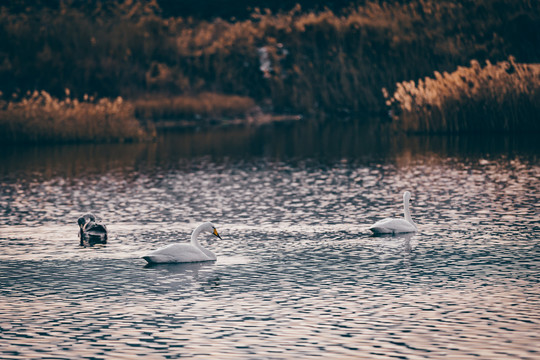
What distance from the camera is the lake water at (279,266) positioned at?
10.6 meters

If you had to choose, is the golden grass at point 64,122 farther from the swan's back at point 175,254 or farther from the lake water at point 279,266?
the swan's back at point 175,254

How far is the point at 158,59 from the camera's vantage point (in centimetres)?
5394

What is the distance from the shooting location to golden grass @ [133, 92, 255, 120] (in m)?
49.8

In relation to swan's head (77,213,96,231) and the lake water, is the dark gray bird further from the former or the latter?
the lake water

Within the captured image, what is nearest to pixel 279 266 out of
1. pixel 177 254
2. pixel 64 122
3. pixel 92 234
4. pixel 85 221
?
pixel 177 254

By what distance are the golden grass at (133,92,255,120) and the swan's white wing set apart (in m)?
33.4

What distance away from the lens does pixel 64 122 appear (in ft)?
128

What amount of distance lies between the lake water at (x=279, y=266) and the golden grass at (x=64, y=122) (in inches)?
392

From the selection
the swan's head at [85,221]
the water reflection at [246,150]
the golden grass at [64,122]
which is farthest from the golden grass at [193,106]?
the swan's head at [85,221]

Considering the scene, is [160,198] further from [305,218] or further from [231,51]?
[231,51]

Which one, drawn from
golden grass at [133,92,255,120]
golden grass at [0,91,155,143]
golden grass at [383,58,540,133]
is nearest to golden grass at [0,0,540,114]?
golden grass at [133,92,255,120]

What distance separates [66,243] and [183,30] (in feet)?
138

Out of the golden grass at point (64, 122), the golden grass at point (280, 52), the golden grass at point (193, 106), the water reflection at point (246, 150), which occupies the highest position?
the golden grass at point (280, 52)

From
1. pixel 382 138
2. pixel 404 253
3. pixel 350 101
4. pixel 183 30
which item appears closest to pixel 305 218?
pixel 404 253
